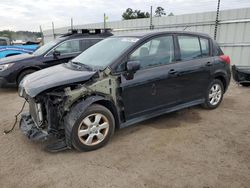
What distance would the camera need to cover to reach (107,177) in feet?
9.04

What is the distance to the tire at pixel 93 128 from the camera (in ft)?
10.4

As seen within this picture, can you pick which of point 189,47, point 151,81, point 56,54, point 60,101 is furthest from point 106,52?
point 56,54

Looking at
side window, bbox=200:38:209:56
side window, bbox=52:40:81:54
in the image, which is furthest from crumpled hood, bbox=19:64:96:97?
side window, bbox=52:40:81:54

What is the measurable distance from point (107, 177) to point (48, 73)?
189 cm

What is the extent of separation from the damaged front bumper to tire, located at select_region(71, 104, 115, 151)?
0.46m

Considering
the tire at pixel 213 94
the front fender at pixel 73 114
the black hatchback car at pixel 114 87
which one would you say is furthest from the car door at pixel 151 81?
the tire at pixel 213 94

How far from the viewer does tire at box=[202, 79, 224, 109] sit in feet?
15.9

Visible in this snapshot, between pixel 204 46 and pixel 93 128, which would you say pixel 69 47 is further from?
pixel 93 128

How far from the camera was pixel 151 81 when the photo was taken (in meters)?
3.77

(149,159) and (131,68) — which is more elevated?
(131,68)

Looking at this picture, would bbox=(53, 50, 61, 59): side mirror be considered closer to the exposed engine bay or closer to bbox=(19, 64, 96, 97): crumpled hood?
bbox=(19, 64, 96, 97): crumpled hood

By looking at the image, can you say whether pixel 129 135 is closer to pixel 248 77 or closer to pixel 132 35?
pixel 132 35

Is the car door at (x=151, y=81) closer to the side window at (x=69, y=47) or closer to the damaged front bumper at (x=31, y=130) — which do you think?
the damaged front bumper at (x=31, y=130)

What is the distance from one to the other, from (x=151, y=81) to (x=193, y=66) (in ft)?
3.61
